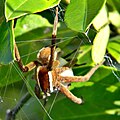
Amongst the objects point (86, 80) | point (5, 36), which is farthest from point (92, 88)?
point (5, 36)

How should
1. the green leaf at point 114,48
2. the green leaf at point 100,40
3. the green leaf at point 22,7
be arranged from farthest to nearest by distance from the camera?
the green leaf at point 114,48, the green leaf at point 100,40, the green leaf at point 22,7

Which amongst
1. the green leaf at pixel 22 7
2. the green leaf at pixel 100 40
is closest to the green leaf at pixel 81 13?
the green leaf at pixel 22 7

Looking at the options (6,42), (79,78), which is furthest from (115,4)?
(6,42)

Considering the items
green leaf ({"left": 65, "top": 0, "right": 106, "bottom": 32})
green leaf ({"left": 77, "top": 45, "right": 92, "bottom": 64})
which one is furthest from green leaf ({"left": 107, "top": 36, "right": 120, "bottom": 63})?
green leaf ({"left": 65, "top": 0, "right": 106, "bottom": 32})

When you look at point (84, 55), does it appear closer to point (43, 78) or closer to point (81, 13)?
point (43, 78)

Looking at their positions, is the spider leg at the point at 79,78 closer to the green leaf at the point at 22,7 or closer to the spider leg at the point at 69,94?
the spider leg at the point at 69,94

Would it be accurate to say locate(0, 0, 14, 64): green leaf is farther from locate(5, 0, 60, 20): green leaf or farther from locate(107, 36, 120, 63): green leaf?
locate(107, 36, 120, 63): green leaf
